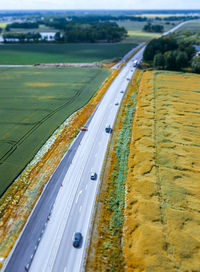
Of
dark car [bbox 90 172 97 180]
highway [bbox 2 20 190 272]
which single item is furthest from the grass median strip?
dark car [bbox 90 172 97 180]

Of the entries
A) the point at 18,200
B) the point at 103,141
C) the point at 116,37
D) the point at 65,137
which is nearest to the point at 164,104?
the point at 103,141

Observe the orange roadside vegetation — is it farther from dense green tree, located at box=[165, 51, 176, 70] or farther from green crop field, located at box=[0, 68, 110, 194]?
dense green tree, located at box=[165, 51, 176, 70]

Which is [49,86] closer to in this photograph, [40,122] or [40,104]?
[40,104]

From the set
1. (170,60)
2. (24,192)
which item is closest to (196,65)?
(170,60)

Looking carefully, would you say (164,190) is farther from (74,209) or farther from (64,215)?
(64,215)

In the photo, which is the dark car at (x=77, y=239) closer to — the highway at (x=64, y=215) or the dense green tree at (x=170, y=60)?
the highway at (x=64, y=215)

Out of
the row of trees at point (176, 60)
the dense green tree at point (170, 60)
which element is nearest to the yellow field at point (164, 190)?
the row of trees at point (176, 60)
